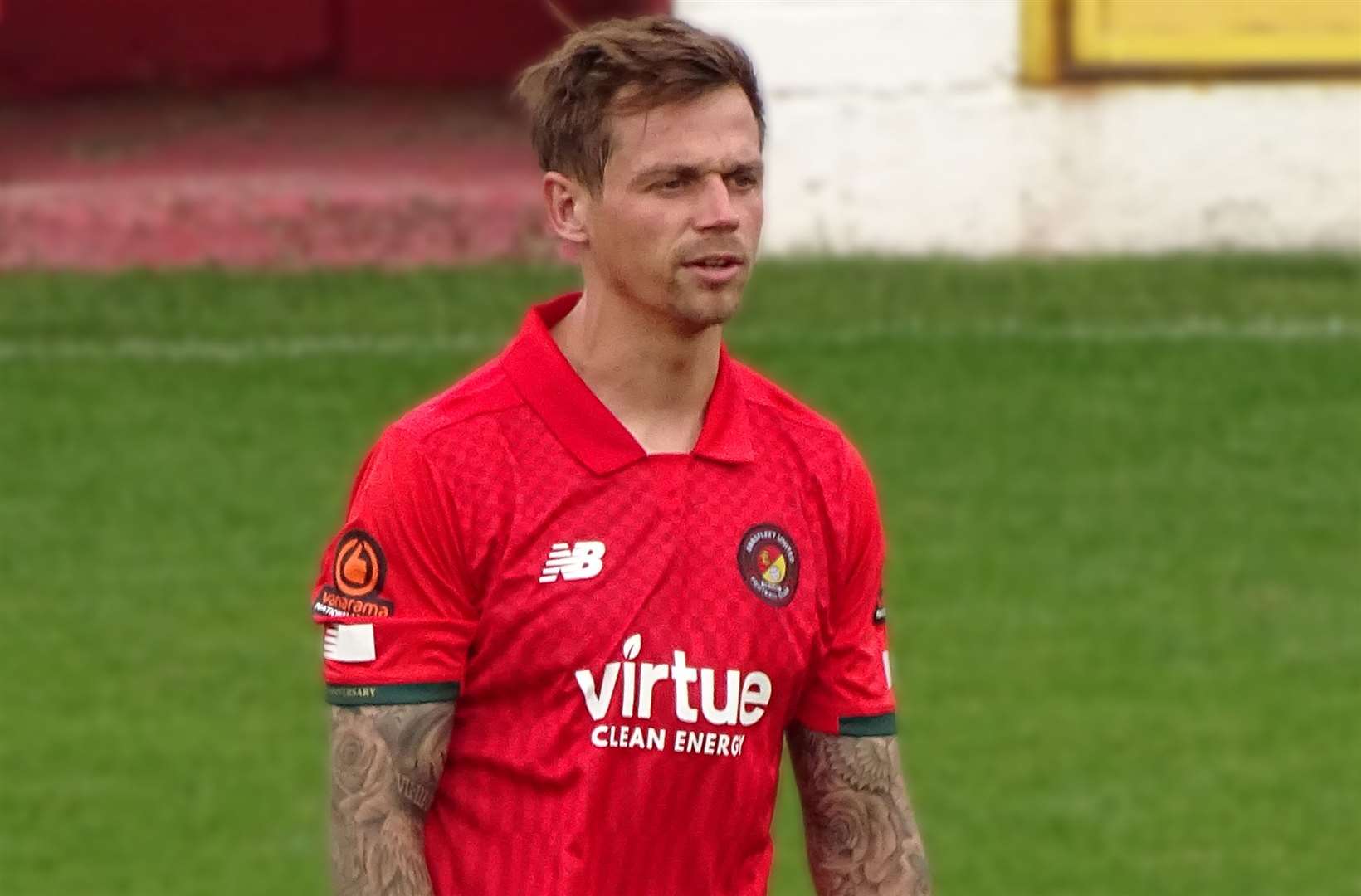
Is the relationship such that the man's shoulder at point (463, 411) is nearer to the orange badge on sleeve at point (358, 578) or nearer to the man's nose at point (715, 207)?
the orange badge on sleeve at point (358, 578)

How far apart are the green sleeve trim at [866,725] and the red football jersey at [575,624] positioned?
15 centimetres

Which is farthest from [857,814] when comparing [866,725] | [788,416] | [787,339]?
[787,339]

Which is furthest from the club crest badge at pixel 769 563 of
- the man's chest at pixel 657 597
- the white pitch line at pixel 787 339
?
the white pitch line at pixel 787 339

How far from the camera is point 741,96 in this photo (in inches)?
151

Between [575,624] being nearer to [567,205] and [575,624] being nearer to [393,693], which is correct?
[393,693]

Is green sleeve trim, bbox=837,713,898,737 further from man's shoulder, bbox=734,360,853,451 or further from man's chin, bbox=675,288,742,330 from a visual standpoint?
man's chin, bbox=675,288,742,330

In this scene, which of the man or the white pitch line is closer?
the man

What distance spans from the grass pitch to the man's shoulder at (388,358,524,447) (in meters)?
4.65

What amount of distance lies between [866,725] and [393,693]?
2.28 feet

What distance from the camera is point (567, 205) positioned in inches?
153

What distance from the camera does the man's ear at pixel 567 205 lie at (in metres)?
3.86

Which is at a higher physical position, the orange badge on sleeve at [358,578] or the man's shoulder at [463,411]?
the man's shoulder at [463,411]

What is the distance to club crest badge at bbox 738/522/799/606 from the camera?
12.7 ft

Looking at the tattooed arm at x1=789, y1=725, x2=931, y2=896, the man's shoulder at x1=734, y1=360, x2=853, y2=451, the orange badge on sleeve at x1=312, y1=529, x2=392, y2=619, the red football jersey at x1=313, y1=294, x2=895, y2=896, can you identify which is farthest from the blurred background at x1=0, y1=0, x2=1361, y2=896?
the orange badge on sleeve at x1=312, y1=529, x2=392, y2=619
